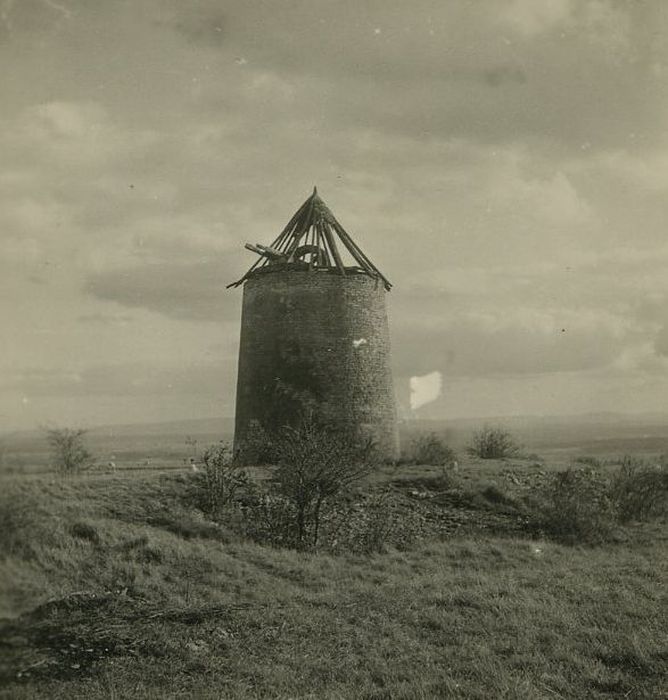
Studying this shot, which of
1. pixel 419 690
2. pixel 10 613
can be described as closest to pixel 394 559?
pixel 419 690

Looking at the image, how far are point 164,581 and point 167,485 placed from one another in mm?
4917

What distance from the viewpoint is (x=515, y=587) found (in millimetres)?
9789

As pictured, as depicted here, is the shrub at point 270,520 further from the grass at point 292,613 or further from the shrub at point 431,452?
the shrub at point 431,452

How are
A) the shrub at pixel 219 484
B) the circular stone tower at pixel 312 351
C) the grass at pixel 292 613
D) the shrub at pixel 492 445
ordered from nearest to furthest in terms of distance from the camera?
the grass at pixel 292 613
the shrub at pixel 219 484
the circular stone tower at pixel 312 351
the shrub at pixel 492 445

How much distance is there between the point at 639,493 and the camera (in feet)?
55.4

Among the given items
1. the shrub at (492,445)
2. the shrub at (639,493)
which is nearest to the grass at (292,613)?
the shrub at (639,493)

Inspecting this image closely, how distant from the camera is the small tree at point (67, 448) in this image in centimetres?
1981

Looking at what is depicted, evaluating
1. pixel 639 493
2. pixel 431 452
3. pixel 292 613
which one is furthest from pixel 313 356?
pixel 292 613

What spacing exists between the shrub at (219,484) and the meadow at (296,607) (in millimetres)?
378

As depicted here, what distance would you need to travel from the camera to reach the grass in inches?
234

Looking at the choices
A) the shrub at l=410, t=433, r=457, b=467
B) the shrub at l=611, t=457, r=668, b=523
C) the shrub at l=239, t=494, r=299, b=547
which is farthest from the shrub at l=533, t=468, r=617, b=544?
the shrub at l=239, t=494, r=299, b=547

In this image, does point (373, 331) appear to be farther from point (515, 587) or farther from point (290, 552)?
point (515, 587)

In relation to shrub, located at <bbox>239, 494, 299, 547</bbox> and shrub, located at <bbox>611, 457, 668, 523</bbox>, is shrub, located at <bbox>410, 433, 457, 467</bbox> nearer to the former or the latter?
shrub, located at <bbox>611, 457, 668, 523</bbox>

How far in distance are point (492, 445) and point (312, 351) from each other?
10890 millimetres
